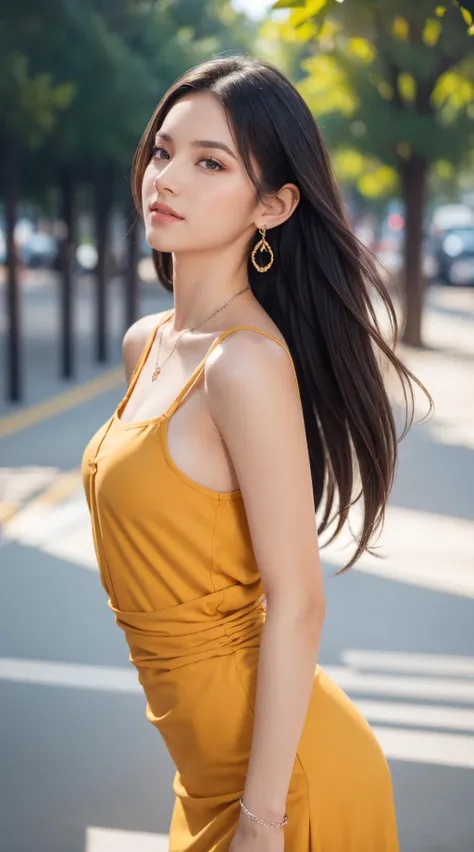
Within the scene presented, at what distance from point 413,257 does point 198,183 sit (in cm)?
1509

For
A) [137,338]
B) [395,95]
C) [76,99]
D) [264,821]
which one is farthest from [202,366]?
[395,95]

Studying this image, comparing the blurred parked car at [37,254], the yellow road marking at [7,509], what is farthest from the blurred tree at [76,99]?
the blurred parked car at [37,254]

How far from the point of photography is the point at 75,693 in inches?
174

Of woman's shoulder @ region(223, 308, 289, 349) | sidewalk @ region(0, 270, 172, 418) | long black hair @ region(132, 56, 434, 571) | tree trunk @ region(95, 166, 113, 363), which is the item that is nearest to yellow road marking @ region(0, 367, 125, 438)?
sidewalk @ region(0, 270, 172, 418)

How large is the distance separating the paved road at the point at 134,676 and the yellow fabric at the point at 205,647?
4.84 ft

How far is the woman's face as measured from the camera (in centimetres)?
197

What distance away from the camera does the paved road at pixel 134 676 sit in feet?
11.6

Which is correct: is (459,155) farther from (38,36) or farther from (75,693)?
(75,693)

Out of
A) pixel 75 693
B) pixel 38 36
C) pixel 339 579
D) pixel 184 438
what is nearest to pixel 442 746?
pixel 75 693

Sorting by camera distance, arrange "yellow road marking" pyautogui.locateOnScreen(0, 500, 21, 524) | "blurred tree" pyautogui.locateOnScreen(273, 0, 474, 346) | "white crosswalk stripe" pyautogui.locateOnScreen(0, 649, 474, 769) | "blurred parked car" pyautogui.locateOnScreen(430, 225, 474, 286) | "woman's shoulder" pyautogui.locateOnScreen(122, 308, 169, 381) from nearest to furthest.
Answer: "woman's shoulder" pyautogui.locateOnScreen(122, 308, 169, 381), "white crosswalk stripe" pyautogui.locateOnScreen(0, 649, 474, 769), "yellow road marking" pyautogui.locateOnScreen(0, 500, 21, 524), "blurred tree" pyautogui.locateOnScreen(273, 0, 474, 346), "blurred parked car" pyautogui.locateOnScreen(430, 225, 474, 286)

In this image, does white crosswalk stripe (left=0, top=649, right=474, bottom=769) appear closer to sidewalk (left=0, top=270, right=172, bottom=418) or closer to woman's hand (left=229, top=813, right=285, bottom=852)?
woman's hand (left=229, top=813, right=285, bottom=852)

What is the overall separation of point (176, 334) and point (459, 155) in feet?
44.4

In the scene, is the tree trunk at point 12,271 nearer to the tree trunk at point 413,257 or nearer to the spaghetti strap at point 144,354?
the tree trunk at point 413,257

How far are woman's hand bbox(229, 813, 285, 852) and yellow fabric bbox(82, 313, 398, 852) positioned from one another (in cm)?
10
